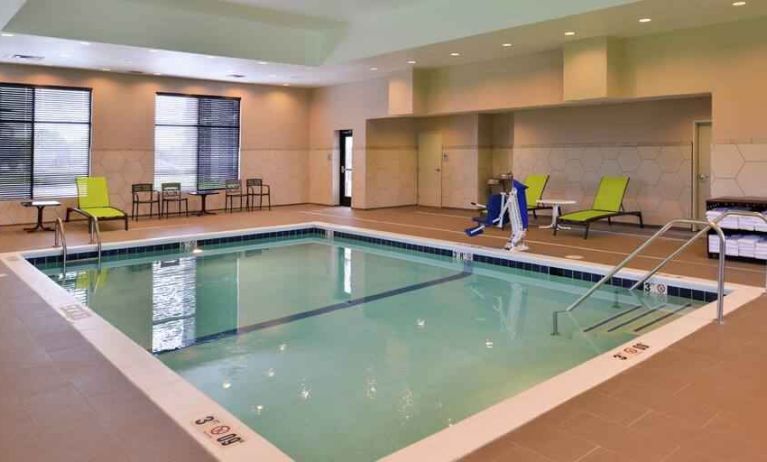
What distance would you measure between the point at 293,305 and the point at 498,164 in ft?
27.4

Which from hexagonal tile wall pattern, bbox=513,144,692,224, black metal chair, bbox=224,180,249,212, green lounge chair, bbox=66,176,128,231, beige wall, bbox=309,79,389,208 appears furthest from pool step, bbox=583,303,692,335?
black metal chair, bbox=224,180,249,212

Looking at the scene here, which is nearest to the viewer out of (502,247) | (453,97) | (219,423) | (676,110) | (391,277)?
(219,423)

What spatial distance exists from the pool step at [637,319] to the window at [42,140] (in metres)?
10.0

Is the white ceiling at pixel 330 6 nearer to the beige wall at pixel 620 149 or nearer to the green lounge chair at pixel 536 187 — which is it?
the green lounge chair at pixel 536 187

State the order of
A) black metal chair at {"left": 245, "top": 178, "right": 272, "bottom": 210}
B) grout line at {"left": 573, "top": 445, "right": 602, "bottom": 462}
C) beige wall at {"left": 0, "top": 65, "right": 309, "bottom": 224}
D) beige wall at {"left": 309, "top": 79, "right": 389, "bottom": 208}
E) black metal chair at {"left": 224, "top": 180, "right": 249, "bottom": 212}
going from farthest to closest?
black metal chair at {"left": 245, "top": 178, "right": 272, "bottom": 210} < black metal chair at {"left": 224, "top": 180, "right": 249, "bottom": 212} < beige wall at {"left": 309, "top": 79, "right": 389, "bottom": 208} < beige wall at {"left": 0, "top": 65, "right": 309, "bottom": 224} < grout line at {"left": 573, "top": 445, "right": 602, "bottom": 462}

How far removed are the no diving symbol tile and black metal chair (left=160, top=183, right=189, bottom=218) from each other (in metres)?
7.45

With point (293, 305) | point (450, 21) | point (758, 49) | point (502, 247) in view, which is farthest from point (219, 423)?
point (758, 49)

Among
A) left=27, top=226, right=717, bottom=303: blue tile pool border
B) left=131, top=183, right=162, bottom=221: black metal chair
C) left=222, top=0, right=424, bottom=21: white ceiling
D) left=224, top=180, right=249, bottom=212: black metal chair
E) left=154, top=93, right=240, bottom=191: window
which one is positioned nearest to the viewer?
left=27, top=226, right=717, bottom=303: blue tile pool border

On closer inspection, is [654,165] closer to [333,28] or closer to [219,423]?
[333,28]

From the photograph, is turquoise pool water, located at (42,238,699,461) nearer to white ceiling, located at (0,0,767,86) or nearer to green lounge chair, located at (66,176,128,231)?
green lounge chair, located at (66,176,128,231)

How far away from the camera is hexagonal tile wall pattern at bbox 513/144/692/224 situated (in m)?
9.87

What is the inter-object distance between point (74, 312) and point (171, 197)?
810 cm

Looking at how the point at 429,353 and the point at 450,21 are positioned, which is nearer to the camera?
the point at 429,353

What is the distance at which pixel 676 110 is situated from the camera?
9797mm
